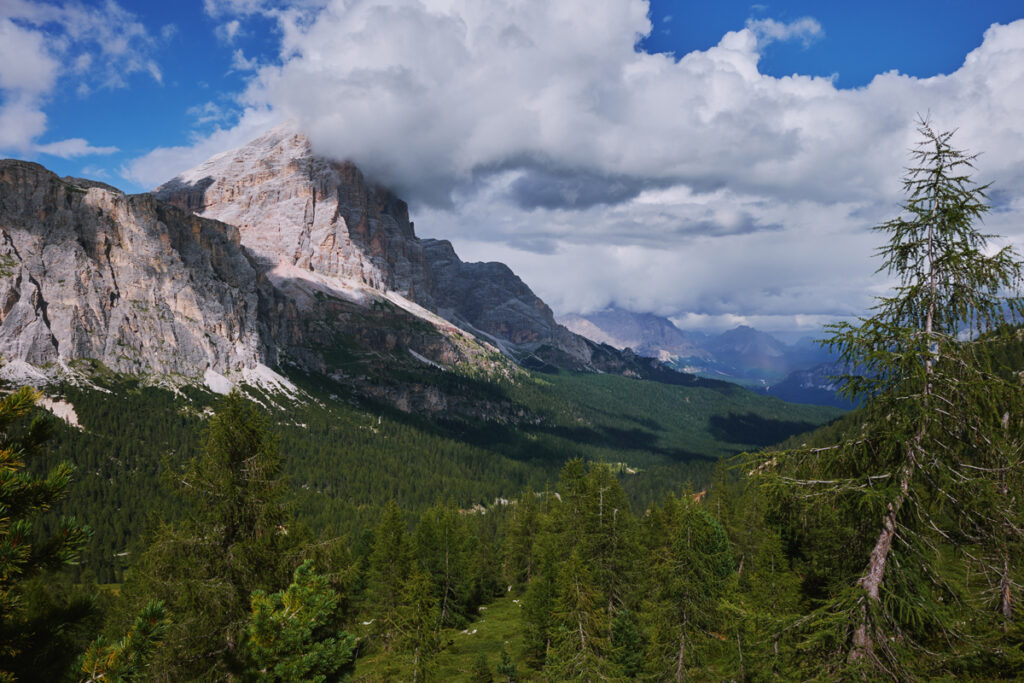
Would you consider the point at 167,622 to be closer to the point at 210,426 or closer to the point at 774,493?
the point at 774,493

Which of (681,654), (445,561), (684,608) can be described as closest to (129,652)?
(684,608)

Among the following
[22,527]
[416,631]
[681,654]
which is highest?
[22,527]

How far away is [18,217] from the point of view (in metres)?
183

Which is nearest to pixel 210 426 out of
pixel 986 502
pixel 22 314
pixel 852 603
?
pixel 852 603

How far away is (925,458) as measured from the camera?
864 centimetres

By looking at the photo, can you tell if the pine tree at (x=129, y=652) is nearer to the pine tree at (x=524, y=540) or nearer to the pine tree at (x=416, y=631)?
the pine tree at (x=416, y=631)

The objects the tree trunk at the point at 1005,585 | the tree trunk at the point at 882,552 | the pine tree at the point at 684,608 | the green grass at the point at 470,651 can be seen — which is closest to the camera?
the tree trunk at the point at 1005,585

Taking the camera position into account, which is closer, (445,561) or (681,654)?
(681,654)

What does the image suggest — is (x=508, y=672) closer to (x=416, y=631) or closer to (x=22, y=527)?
(x=416, y=631)

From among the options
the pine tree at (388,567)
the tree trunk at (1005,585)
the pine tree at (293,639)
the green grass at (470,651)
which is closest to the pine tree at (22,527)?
the pine tree at (293,639)

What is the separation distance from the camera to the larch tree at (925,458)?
8.25 m

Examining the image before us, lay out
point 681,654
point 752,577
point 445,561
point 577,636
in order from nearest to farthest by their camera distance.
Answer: point 577,636, point 681,654, point 752,577, point 445,561

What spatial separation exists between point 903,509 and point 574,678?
18207mm

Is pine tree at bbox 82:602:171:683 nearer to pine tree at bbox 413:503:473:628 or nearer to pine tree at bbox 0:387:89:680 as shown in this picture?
pine tree at bbox 0:387:89:680
